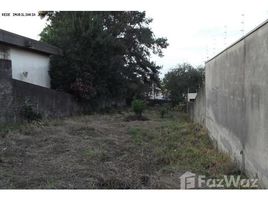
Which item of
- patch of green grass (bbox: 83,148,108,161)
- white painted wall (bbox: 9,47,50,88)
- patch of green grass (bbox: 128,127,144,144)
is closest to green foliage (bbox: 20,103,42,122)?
white painted wall (bbox: 9,47,50,88)

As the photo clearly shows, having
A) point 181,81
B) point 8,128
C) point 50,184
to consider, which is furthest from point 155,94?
point 50,184

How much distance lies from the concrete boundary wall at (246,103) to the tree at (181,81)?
21.0m

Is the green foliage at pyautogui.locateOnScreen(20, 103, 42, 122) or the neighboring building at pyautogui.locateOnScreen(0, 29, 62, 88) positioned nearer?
the green foliage at pyautogui.locateOnScreen(20, 103, 42, 122)

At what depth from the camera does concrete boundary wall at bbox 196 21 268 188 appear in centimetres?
432

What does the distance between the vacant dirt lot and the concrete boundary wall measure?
0.43 m

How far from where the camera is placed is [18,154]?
647 cm

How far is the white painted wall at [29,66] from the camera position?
14.0 meters

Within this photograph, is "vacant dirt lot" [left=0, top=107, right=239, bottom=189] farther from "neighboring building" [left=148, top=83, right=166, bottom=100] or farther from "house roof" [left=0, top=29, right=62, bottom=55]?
"neighboring building" [left=148, top=83, right=166, bottom=100]

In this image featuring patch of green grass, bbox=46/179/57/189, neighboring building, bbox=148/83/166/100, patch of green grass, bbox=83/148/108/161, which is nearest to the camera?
patch of green grass, bbox=46/179/57/189

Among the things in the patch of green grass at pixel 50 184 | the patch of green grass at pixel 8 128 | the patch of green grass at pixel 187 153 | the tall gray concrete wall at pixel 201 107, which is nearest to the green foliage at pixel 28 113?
the patch of green grass at pixel 8 128

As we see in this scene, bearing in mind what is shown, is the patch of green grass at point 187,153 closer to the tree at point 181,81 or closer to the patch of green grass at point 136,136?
→ the patch of green grass at point 136,136

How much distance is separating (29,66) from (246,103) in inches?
463

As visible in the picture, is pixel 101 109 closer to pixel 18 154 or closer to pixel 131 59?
pixel 131 59

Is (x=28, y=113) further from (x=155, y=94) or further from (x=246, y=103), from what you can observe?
(x=155, y=94)
